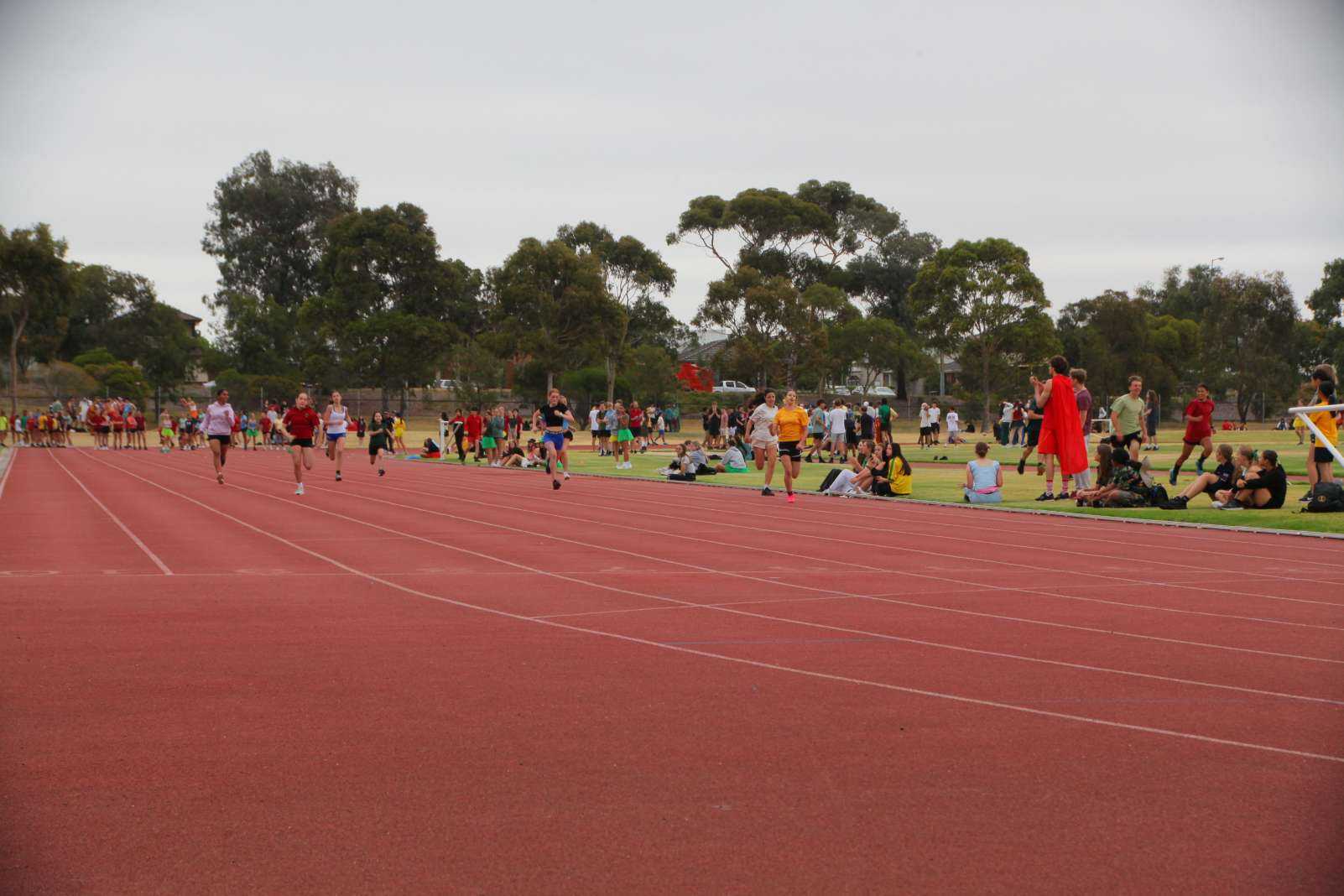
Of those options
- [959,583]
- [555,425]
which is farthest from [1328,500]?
[555,425]

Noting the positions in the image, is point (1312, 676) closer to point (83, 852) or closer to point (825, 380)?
point (83, 852)

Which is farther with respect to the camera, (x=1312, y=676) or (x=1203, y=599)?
(x=1203, y=599)

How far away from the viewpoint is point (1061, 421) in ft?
54.1

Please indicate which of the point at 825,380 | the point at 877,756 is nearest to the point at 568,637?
the point at 877,756

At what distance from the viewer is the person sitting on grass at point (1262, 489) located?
14.9m

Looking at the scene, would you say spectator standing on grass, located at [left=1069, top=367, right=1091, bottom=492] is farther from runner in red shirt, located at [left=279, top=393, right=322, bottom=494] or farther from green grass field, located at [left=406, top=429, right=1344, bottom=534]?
runner in red shirt, located at [left=279, top=393, right=322, bottom=494]

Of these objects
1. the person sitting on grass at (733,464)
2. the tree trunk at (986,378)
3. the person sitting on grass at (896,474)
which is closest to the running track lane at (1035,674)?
the person sitting on grass at (896,474)

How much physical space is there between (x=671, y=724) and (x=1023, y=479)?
19.0 metres

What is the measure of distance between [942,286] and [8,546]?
2068 inches

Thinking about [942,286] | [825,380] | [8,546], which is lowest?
[8,546]

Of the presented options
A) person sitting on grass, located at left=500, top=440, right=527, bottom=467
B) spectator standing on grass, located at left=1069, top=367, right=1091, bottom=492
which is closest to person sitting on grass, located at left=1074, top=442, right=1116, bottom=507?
spectator standing on grass, located at left=1069, top=367, right=1091, bottom=492

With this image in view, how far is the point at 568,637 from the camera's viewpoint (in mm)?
7137

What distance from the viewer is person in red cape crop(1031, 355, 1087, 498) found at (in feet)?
53.2

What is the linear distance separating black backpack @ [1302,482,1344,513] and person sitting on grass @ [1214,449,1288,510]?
0.60m
